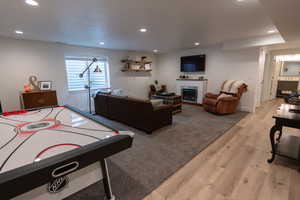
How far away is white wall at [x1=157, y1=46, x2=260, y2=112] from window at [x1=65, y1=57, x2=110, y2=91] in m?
3.39

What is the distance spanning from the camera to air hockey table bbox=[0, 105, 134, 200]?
2.66 feet

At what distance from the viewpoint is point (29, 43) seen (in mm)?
4043

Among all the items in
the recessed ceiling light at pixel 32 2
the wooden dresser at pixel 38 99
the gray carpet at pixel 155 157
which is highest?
the recessed ceiling light at pixel 32 2

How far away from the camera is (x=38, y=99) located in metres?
3.97

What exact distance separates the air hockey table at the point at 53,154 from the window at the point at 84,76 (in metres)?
3.52

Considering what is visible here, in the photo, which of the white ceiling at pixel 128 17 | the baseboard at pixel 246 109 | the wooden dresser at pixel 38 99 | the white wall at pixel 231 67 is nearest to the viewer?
the white ceiling at pixel 128 17

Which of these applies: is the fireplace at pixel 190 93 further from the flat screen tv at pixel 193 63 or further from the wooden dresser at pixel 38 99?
the wooden dresser at pixel 38 99

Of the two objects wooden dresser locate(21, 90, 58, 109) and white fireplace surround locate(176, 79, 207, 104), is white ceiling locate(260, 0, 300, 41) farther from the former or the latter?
wooden dresser locate(21, 90, 58, 109)

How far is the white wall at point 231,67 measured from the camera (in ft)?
15.8

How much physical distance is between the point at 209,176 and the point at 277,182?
819mm

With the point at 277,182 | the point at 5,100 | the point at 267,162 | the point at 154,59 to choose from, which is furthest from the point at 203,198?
the point at 154,59

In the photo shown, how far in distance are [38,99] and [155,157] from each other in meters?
3.68

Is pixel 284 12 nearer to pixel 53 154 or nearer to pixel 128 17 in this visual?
pixel 128 17

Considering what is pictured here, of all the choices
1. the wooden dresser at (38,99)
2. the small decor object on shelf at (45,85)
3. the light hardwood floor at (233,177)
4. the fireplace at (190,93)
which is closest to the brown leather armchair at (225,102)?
the fireplace at (190,93)
